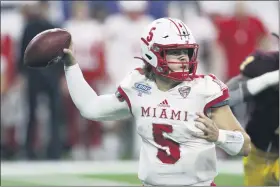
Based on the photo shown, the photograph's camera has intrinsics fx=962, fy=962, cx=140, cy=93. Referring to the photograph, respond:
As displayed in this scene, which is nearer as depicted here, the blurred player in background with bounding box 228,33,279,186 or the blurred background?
the blurred player in background with bounding box 228,33,279,186

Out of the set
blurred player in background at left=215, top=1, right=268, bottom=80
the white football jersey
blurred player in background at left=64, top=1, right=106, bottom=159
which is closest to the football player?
the white football jersey

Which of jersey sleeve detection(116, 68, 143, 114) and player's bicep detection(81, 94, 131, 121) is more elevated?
jersey sleeve detection(116, 68, 143, 114)

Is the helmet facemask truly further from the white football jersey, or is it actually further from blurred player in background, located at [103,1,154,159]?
blurred player in background, located at [103,1,154,159]

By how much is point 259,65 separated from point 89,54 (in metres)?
4.29

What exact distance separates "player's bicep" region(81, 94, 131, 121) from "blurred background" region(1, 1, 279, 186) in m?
4.67

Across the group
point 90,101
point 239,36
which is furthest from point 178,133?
point 239,36

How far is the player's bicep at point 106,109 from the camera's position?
15.9 ft

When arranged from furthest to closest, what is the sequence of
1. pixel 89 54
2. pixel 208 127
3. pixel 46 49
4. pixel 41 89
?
pixel 89 54 → pixel 41 89 → pixel 46 49 → pixel 208 127

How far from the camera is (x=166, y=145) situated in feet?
15.3

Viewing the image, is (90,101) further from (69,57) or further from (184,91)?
(184,91)

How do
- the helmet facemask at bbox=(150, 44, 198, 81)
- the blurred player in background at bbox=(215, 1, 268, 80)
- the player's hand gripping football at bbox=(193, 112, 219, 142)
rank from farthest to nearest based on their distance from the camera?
the blurred player in background at bbox=(215, 1, 268, 80) < the helmet facemask at bbox=(150, 44, 198, 81) < the player's hand gripping football at bbox=(193, 112, 219, 142)

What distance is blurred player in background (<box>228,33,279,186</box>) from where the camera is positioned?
18.9ft

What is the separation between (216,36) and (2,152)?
2579mm

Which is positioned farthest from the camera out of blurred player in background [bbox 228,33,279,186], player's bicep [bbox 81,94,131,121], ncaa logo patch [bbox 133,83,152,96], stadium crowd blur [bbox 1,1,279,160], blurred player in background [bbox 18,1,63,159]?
stadium crowd blur [bbox 1,1,279,160]
